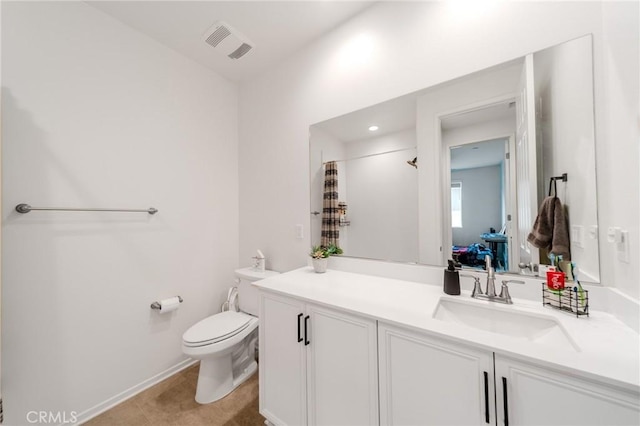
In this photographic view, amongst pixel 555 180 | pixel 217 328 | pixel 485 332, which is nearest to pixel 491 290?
pixel 485 332

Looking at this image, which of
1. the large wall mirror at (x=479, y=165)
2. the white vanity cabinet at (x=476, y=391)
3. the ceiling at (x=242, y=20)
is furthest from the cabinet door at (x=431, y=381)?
the ceiling at (x=242, y=20)

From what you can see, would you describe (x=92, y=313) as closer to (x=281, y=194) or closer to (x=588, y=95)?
(x=281, y=194)

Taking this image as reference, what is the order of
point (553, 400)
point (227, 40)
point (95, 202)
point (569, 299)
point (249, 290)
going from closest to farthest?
point (553, 400), point (569, 299), point (95, 202), point (227, 40), point (249, 290)

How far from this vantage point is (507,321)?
97 cm

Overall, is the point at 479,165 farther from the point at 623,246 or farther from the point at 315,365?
the point at 315,365

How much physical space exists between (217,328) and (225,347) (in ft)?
0.54

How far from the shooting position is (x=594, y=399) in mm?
603

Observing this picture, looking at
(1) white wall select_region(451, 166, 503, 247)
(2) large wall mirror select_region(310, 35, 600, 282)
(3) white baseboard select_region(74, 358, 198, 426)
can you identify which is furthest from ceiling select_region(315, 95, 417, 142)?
(3) white baseboard select_region(74, 358, 198, 426)

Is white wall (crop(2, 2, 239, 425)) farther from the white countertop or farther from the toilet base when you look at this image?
the white countertop

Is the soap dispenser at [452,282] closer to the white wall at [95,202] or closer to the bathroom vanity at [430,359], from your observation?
the bathroom vanity at [430,359]

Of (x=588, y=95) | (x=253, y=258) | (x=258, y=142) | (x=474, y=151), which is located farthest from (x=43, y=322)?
(x=588, y=95)

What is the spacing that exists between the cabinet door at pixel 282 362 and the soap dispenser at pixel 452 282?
742mm

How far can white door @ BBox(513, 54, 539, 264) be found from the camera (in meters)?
1.07

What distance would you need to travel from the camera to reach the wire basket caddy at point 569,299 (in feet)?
2.88
